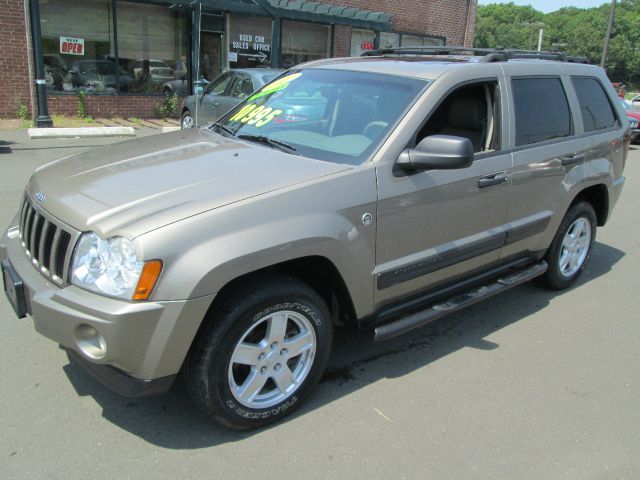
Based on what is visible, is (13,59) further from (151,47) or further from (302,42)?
(302,42)

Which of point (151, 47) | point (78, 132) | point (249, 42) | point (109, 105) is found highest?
point (249, 42)

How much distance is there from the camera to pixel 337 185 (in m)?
2.99

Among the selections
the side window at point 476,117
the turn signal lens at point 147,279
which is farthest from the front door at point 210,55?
the turn signal lens at point 147,279

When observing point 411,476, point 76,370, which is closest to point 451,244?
point 411,476

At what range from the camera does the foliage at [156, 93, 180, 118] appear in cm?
1603

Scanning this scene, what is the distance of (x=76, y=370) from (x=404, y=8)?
65.9ft

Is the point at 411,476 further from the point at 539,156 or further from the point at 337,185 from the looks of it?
the point at 539,156

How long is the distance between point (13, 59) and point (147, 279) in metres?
13.7

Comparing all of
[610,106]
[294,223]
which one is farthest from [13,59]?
→ [294,223]

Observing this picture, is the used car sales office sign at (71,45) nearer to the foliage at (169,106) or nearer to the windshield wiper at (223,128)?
the foliage at (169,106)

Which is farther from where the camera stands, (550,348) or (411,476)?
(550,348)

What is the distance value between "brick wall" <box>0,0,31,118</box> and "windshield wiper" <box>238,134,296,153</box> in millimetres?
12472

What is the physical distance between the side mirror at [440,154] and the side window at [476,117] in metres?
0.65

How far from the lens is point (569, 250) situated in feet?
16.2
